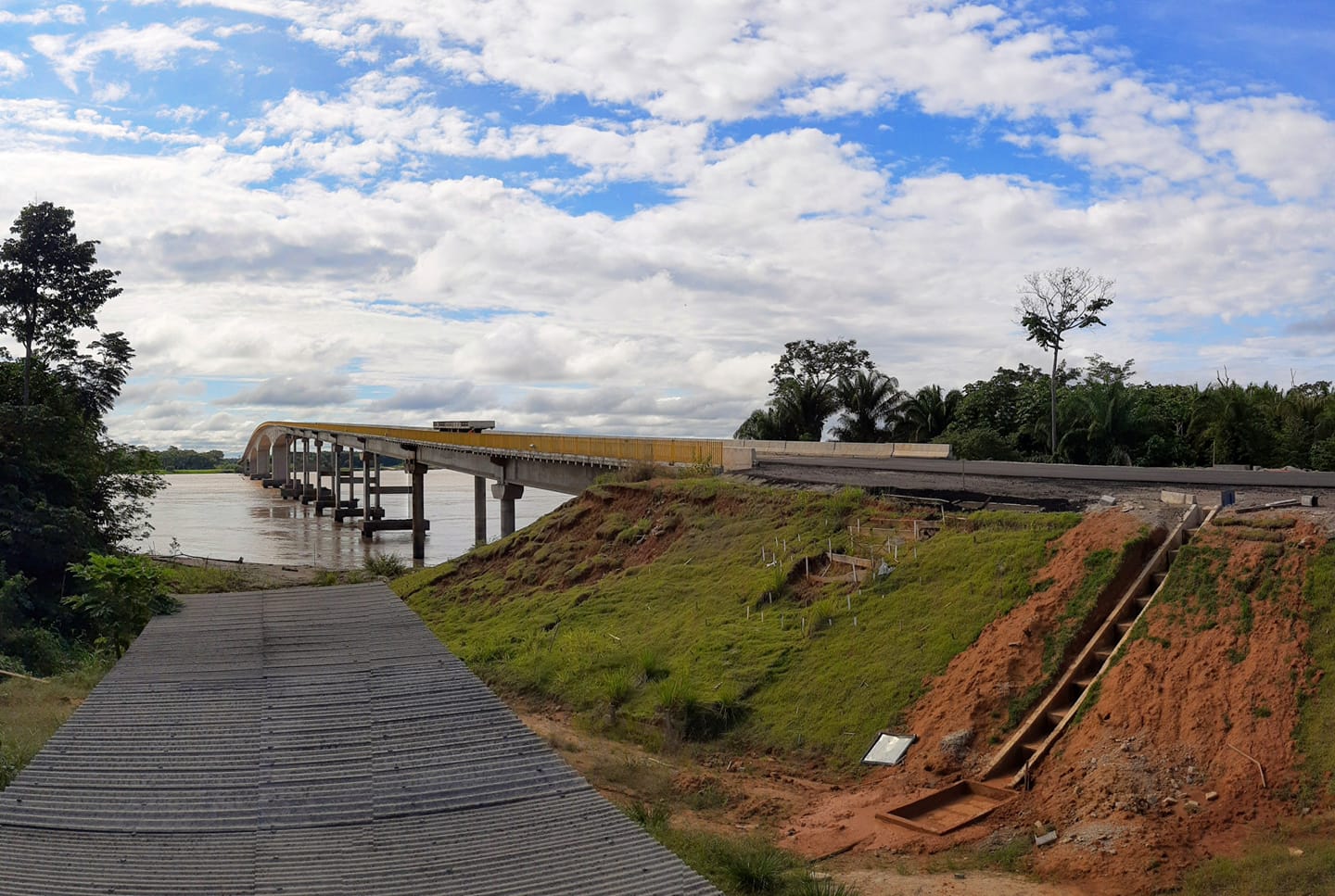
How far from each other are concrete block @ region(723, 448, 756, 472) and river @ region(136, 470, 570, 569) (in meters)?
18.7

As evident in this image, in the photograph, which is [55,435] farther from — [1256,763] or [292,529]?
[292,529]

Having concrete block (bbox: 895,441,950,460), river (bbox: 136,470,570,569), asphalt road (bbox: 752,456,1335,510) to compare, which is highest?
concrete block (bbox: 895,441,950,460)

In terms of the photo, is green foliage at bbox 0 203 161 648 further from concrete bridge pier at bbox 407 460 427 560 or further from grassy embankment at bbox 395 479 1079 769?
concrete bridge pier at bbox 407 460 427 560

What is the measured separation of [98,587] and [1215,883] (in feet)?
51.6

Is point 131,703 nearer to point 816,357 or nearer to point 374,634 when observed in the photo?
Result: point 374,634

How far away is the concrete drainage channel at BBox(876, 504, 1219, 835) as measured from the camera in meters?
11.9

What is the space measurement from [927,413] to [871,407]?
2.67 meters

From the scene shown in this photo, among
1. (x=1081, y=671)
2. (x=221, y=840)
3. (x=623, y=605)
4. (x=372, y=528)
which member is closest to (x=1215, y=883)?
(x=1081, y=671)

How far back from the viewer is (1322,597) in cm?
1271

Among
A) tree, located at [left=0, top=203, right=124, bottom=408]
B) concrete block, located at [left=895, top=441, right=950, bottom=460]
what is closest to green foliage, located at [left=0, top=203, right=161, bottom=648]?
tree, located at [left=0, top=203, right=124, bottom=408]

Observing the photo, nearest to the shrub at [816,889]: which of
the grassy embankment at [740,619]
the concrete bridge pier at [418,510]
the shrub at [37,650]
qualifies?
the grassy embankment at [740,619]

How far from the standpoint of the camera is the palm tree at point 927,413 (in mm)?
51531

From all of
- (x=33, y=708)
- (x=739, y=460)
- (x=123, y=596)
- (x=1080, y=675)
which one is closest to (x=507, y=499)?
(x=739, y=460)

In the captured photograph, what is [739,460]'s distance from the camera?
28797mm
